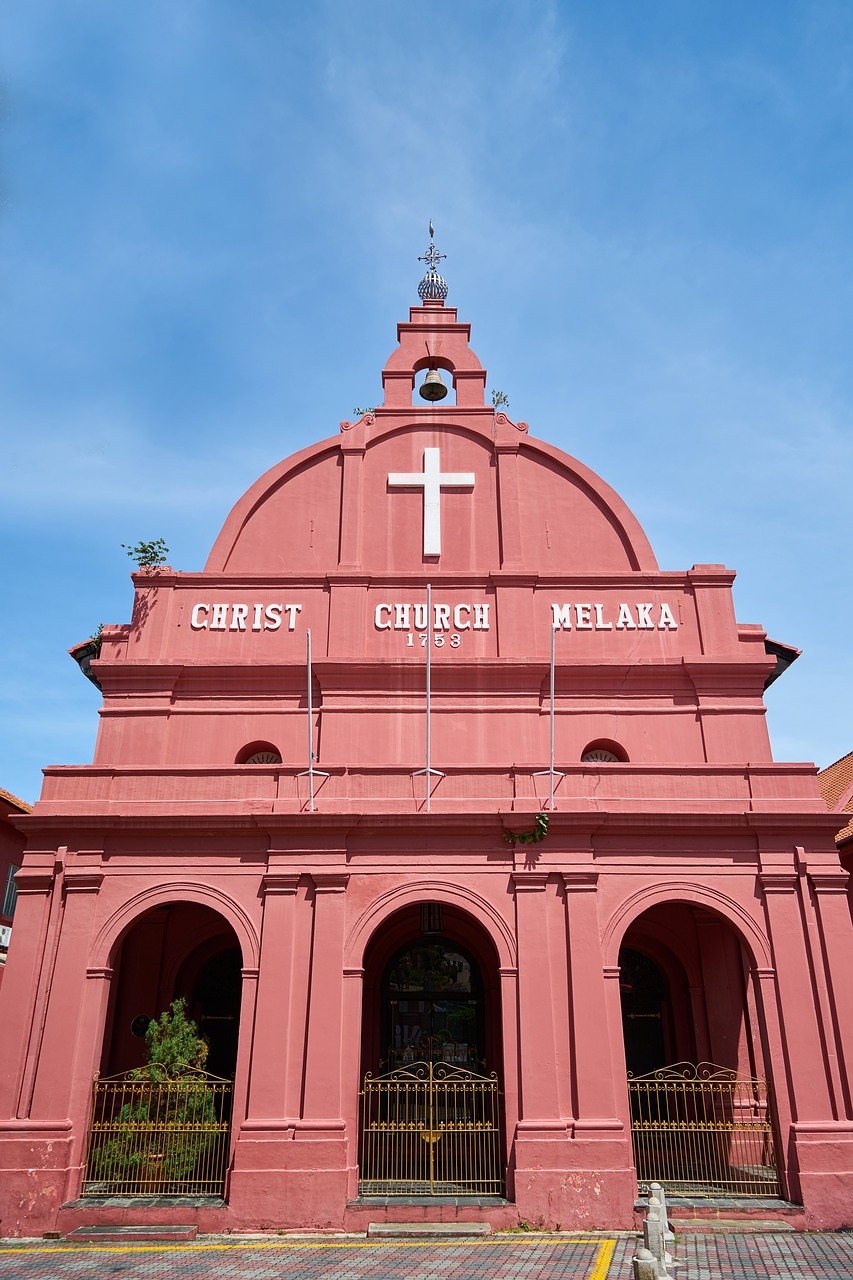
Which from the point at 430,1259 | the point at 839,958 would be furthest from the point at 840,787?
the point at 430,1259

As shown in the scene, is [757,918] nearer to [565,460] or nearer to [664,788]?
[664,788]

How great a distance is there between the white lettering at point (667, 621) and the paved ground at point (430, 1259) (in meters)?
10.1

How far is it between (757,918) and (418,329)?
14419 mm

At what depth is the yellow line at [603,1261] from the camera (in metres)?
10.5

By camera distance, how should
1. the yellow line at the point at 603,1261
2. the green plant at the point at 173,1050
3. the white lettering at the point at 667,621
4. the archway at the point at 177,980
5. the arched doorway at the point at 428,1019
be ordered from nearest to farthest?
the yellow line at the point at 603,1261
the green plant at the point at 173,1050
the arched doorway at the point at 428,1019
the archway at the point at 177,980
the white lettering at the point at 667,621

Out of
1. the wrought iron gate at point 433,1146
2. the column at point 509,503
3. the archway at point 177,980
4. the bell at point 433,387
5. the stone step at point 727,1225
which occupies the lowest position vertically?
the stone step at point 727,1225

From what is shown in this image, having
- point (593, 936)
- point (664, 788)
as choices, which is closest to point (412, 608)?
point (664, 788)

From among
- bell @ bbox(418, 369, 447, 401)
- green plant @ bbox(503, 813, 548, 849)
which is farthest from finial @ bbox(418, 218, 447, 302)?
green plant @ bbox(503, 813, 548, 849)

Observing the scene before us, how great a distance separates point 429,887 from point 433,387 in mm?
11600

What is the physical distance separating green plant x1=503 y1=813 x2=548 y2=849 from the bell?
10736mm

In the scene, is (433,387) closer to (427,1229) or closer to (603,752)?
(603,752)

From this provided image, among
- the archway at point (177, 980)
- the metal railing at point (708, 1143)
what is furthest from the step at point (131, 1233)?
the metal railing at point (708, 1143)

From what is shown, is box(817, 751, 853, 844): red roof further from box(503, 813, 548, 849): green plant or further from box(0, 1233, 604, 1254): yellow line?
box(0, 1233, 604, 1254): yellow line

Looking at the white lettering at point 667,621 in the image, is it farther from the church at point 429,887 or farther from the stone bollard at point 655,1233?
the stone bollard at point 655,1233
